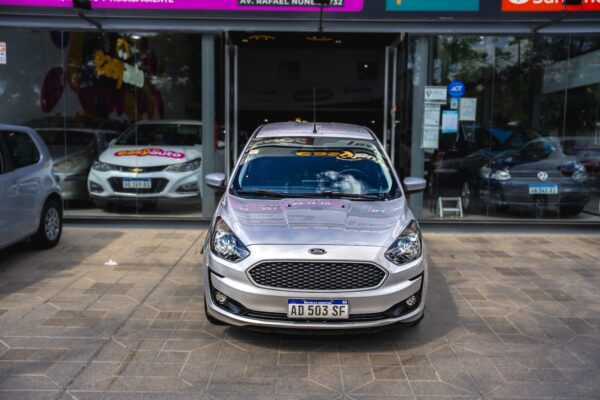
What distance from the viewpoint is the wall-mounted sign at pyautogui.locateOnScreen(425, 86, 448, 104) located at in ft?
30.6

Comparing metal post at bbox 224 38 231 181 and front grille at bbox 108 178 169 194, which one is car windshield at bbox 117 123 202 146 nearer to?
metal post at bbox 224 38 231 181

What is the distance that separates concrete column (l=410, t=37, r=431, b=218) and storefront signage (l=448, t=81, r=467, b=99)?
0.42m

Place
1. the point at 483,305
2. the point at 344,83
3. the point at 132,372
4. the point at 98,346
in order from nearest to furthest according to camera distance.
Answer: the point at 132,372 < the point at 98,346 < the point at 483,305 < the point at 344,83

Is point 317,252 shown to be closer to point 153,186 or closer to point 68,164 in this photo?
point 153,186

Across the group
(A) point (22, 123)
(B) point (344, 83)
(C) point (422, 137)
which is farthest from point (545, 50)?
(B) point (344, 83)

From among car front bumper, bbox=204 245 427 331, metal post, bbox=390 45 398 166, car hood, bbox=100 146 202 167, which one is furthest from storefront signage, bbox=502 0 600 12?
car front bumper, bbox=204 245 427 331

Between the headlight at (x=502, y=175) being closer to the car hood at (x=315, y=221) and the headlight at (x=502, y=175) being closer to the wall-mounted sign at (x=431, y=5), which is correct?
the wall-mounted sign at (x=431, y=5)

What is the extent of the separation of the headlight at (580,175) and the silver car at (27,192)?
27.0ft

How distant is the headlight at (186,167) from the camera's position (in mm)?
9539

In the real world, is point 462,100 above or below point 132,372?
above

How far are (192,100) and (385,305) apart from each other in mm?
6482

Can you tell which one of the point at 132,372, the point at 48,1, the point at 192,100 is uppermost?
the point at 48,1

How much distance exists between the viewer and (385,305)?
4168 mm

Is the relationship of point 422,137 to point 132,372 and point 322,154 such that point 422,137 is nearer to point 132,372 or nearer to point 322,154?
point 322,154
